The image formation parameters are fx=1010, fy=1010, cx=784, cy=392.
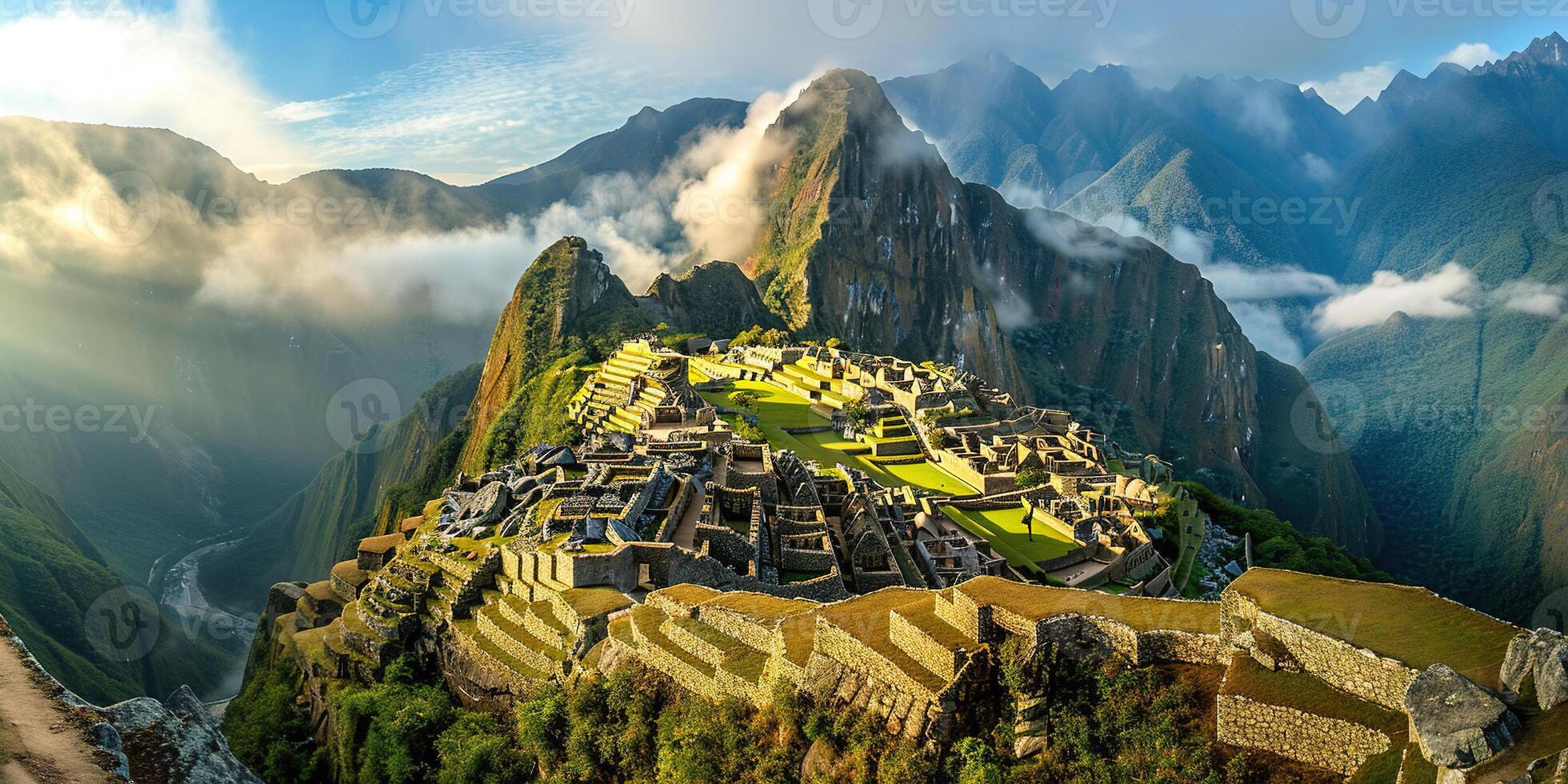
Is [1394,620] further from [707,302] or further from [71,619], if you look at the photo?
[707,302]

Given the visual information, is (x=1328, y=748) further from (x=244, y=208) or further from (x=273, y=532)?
(x=244, y=208)

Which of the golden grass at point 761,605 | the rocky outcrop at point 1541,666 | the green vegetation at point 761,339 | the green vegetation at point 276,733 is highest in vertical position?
the rocky outcrop at point 1541,666

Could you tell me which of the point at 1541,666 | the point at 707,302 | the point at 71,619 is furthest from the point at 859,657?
the point at 707,302

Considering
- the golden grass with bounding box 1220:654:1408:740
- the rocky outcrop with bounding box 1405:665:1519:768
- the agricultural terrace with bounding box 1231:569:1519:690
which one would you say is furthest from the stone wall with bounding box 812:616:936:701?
the rocky outcrop with bounding box 1405:665:1519:768

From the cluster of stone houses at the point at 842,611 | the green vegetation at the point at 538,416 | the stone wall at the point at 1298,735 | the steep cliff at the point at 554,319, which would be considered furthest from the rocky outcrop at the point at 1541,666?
the steep cliff at the point at 554,319

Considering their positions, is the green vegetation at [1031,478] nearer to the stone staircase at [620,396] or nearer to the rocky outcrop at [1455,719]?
the stone staircase at [620,396]

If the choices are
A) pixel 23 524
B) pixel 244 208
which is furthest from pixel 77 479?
pixel 244 208
